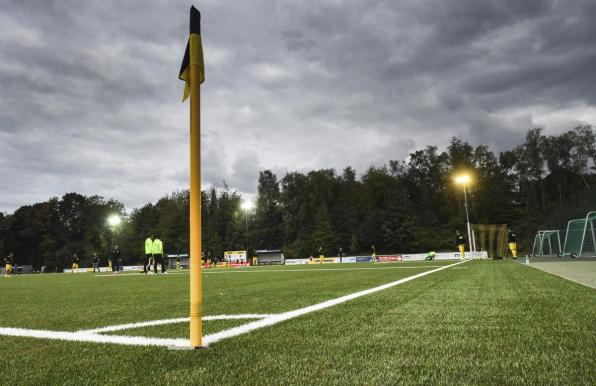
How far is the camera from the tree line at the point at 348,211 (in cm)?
6234

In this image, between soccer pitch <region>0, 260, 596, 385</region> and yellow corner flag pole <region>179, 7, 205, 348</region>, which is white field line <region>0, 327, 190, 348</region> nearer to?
soccer pitch <region>0, 260, 596, 385</region>

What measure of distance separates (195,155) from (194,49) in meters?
0.81

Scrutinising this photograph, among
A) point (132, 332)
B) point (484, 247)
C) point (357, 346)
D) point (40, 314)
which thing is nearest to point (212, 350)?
point (357, 346)

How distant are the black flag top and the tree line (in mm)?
55122

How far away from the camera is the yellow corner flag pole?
2855 mm

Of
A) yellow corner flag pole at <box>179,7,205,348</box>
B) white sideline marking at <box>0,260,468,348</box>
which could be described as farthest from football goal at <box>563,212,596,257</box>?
yellow corner flag pole at <box>179,7,205,348</box>

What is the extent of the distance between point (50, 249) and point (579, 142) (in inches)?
3901

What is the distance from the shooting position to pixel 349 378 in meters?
2.07

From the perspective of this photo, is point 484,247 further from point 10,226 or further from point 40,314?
point 10,226

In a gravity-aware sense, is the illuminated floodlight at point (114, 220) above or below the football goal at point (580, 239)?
above

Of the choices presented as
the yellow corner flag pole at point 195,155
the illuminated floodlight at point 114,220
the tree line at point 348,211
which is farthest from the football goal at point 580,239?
the illuminated floodlight at point 114,220

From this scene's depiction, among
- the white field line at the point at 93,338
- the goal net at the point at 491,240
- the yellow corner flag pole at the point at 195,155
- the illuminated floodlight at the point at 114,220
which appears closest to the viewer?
the yellow corner flag pole at the point at 195,155

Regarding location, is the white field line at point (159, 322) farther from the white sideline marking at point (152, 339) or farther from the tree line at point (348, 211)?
the tree line at point (348, 211)

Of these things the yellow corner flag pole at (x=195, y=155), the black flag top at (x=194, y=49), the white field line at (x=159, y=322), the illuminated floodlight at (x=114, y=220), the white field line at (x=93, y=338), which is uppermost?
the illuminated floodlight at (x=114, y=220)
